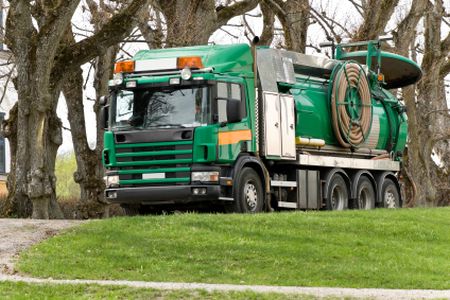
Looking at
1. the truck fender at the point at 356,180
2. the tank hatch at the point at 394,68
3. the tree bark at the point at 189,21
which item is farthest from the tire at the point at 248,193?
the tank hatch at the point at 394,68

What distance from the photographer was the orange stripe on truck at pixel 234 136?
2452cm

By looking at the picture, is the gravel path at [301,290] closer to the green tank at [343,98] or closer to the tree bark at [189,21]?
the green tank at [343,98]

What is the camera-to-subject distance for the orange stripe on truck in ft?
80.4

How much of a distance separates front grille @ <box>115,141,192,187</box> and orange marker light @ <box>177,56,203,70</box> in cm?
163

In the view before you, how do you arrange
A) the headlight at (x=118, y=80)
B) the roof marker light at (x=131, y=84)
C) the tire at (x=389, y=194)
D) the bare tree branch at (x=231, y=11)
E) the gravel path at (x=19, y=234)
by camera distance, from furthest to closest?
the bare tree branch at (x=231, y=11) < the tire at (x=389, y=194) < the headlight at (x=118, y=80) < the roof marker light at (x=131, y=84) < the gravel path at (x=19, y=234)

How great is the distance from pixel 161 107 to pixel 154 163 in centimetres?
119

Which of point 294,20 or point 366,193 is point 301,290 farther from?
point 294,20

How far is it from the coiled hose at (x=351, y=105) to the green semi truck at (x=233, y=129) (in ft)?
0.10

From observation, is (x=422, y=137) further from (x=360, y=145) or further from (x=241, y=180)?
(x=241, y=180)

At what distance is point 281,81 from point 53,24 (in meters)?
5.38

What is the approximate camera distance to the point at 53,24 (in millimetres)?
26734

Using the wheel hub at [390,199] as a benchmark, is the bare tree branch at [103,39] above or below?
above

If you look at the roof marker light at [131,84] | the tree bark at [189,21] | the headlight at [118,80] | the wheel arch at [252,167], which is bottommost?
the wheel arch at [252,167]

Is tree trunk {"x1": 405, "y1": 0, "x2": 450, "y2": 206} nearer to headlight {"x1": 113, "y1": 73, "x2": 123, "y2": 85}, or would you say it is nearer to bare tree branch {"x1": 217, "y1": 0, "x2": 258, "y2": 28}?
bare tree branch {"x1": 217, "y1": 0, "x2": 258, "y2": 28}
